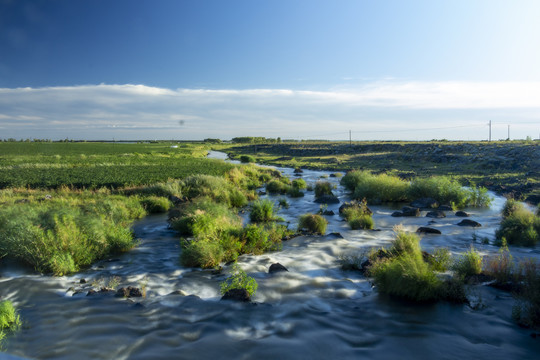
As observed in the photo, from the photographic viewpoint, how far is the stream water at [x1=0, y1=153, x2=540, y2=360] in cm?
700

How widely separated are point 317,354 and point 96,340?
515 cm

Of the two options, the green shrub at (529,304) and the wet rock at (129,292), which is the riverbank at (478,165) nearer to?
the green shrub at (529,304)

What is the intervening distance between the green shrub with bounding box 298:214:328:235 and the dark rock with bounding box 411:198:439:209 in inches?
418

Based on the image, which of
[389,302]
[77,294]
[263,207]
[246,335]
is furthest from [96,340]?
[263,207]

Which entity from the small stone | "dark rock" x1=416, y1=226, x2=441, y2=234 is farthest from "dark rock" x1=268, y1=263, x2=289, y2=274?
the small stone

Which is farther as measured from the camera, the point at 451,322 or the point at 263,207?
the point at 263,207

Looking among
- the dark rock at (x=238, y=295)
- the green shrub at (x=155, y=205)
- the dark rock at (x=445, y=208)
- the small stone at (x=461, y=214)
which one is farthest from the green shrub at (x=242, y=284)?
the dark rock at (x=445, y=208)

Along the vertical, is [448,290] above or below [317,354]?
above

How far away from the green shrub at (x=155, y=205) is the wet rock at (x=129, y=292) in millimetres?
12375

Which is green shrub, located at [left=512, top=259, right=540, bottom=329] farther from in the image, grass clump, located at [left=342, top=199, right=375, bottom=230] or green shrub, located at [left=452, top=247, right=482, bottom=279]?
grass clump, located at [left=342, top=199, right=375, bottom=230]

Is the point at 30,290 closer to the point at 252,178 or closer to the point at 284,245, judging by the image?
the point at 284,245

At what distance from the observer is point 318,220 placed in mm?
16719

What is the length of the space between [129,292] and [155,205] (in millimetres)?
12688

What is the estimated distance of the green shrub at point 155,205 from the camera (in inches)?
847
